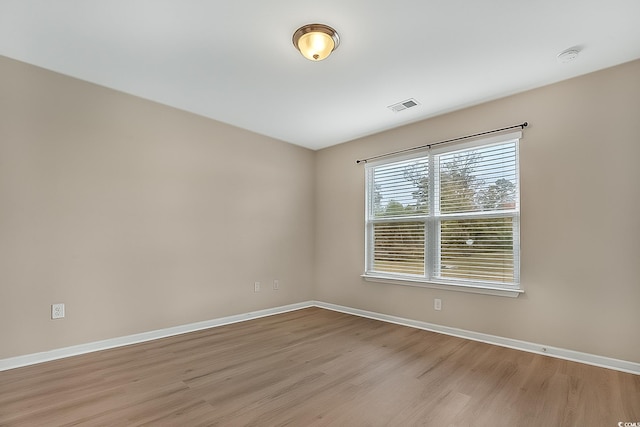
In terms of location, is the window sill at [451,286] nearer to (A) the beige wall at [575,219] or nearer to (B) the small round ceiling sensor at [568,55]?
(A) the beige wall at [575,219]

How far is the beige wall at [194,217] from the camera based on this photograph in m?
2.61

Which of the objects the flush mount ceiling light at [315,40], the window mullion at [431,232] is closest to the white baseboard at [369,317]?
the window mullion at [431,232]

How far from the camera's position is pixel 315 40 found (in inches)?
88.6

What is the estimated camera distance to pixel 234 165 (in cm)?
413

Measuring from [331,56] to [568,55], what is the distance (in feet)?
6.17

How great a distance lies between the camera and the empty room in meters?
2.09

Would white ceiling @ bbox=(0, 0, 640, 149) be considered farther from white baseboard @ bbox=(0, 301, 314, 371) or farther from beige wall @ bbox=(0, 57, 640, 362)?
white baseboard @ bbox=(0, 301, 314, 371)

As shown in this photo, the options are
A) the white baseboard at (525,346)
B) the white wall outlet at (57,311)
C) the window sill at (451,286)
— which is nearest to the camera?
the white baseboard at (525,346)

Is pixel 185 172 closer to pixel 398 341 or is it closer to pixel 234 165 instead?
pixel 234 165

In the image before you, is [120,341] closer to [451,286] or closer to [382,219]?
[382,219]

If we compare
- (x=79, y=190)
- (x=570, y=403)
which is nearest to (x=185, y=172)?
(x=79, y=190)

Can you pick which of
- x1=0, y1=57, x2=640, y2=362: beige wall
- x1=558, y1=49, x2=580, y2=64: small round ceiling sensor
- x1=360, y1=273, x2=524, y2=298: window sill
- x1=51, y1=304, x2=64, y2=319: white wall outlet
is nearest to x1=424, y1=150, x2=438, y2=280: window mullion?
x1=360, y1=273, x2=524, y2=298: window sill

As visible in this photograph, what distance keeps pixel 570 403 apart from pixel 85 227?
4.12 metres

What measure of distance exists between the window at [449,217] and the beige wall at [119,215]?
159 centimetres
